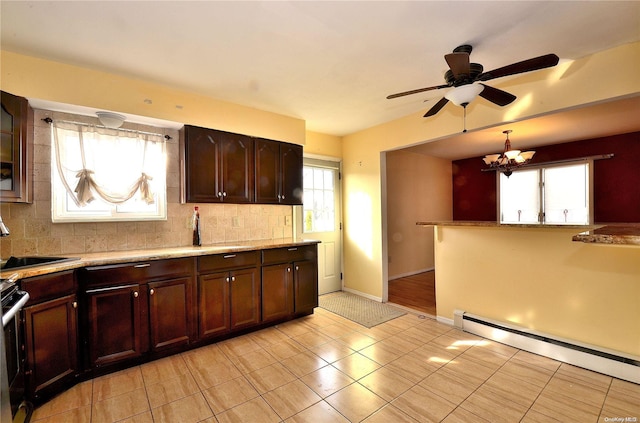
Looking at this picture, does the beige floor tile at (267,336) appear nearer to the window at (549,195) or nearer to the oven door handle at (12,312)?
the oven door handle at (12,312)

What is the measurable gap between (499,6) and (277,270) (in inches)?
112

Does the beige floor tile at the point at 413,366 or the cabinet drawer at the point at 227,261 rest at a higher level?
the cabinet drawer at the point at 227,261

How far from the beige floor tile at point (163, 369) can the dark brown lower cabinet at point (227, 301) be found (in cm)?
28

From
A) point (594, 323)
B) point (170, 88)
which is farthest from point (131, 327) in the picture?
point (594, 323)

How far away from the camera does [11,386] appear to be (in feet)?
5.00

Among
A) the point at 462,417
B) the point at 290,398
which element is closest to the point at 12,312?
the point at 290,398

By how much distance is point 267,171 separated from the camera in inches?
131

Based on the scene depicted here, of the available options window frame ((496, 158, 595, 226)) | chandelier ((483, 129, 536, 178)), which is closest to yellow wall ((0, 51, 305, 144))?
chandelier ((483, 129, 536, 178))

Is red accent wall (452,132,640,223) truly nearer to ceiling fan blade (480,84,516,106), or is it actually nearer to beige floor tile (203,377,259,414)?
ceiling fan blade (480,84,516,106)

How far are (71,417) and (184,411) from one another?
2.26ft

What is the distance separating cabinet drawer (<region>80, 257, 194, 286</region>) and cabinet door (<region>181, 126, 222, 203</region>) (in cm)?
68

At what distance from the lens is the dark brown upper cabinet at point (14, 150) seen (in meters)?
1.98

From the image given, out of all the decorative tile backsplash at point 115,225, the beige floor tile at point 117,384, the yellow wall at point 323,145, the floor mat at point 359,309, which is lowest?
the floor mat at point 359,309

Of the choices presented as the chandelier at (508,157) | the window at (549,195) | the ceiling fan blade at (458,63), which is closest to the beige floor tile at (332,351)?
the ceiling fan blade at (458,63)
